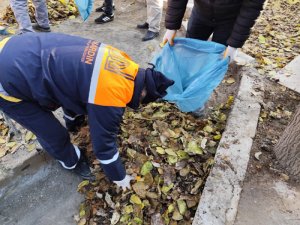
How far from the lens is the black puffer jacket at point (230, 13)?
2002 mm

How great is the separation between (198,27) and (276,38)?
216 cm

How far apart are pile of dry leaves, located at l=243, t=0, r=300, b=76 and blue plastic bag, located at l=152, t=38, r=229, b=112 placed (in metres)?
1.26

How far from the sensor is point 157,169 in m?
2.38

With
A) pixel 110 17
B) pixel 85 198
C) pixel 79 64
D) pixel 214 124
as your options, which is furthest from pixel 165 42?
pixel 110 17

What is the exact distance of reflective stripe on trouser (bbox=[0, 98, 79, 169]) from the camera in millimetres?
1860

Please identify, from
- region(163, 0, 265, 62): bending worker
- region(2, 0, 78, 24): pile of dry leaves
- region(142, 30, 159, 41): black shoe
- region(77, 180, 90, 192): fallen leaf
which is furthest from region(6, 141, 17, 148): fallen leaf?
region(2, 0, 78, 24): pile of dry leaves

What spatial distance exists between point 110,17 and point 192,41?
253 cm

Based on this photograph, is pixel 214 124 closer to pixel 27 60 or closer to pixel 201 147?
pixel 201 147

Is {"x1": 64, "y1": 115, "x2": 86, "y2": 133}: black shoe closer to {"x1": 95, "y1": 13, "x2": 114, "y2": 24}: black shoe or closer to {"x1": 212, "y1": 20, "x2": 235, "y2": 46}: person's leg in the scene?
{"x1": 212, "y1": 20, "x2": 235, "y2": 46}: person's leg

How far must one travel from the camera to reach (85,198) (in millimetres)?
2381

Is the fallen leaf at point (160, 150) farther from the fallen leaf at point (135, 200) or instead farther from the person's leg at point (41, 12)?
the person's leg at point (41, 12)

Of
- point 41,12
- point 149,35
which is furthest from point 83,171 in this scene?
point 41,12

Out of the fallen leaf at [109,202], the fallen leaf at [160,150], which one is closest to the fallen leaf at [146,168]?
the fallen leaf at [160,150]

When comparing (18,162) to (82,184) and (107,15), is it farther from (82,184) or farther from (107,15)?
(107,15)
